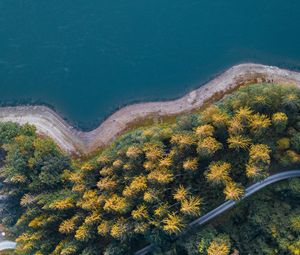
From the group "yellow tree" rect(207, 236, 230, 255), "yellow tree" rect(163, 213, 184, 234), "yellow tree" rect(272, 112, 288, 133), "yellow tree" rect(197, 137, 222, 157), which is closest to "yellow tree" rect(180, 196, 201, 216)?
"yellow tree" rect(163, 213, 184, 234)

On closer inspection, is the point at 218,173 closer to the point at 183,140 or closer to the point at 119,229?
the point at 183,140

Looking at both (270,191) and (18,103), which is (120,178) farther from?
(18,103)

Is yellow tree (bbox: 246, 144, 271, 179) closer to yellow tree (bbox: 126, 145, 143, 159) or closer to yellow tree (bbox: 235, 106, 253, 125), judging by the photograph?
yellow tree (bbox: 235, 106, 253, 125)

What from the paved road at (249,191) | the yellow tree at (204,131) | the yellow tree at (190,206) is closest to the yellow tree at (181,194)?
the yellow tree at (190,206)

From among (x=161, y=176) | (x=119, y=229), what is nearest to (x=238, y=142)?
(x=161, y=176)

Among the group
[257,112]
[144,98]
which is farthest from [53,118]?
[257,112]

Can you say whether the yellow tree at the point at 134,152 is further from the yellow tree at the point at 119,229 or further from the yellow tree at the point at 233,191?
the yellow tree at the point at 233,191
